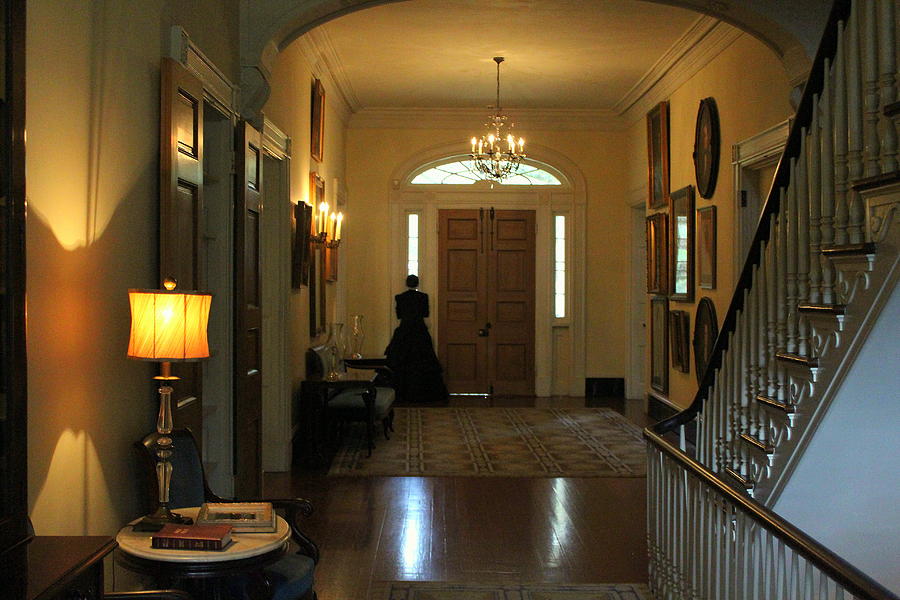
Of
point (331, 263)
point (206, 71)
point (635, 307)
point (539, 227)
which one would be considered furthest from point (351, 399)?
point (635, 307)

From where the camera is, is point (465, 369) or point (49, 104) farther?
point (465, 369)

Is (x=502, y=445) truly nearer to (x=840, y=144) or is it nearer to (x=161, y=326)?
(x=840, y=144)

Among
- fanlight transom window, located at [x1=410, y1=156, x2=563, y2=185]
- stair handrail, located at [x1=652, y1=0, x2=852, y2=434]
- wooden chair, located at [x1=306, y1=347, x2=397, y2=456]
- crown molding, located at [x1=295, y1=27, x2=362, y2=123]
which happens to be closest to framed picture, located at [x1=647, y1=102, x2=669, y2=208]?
fanlight transom window, located at [x1=410, y1=156, x2=563, y2=185]

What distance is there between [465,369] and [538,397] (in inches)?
41.7

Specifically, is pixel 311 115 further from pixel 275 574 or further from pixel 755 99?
pixel 275 574

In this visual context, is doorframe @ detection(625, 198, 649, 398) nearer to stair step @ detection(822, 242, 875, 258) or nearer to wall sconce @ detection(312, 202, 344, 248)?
wall sconce @ detection(312, 202, 344, 248)

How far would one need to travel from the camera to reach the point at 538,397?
12625 mm

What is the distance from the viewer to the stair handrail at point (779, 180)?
3709mm

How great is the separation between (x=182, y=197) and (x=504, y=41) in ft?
17.4

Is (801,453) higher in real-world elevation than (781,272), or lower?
lower

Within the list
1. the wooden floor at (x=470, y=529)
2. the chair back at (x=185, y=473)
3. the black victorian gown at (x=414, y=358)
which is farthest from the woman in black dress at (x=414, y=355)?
the chair back at (x=185, y=473)

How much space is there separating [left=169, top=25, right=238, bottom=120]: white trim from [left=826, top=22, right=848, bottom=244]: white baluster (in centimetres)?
275

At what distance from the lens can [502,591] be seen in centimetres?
465

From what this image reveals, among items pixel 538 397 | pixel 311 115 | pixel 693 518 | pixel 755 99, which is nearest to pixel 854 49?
pixel 693 518
